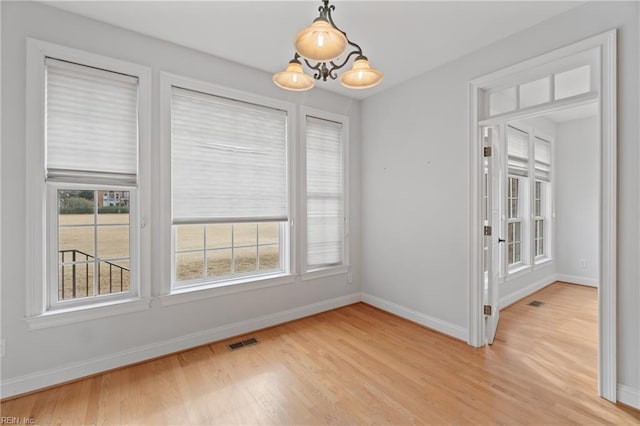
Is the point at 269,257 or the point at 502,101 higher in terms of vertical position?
the point at 502,101

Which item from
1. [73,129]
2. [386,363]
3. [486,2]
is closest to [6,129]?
[73,129]

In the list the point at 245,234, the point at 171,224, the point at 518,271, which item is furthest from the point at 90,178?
the point at 518,271

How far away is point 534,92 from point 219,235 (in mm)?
3407

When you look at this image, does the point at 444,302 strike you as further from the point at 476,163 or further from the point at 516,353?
the point at 476,163

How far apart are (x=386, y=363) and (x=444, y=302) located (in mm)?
1061

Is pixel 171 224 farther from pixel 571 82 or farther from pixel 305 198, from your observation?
pixel 571 82

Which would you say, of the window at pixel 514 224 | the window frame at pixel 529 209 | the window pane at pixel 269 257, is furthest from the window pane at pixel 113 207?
the window at pixel 514 224

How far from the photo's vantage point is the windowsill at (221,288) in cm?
278

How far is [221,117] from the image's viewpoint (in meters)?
3.07

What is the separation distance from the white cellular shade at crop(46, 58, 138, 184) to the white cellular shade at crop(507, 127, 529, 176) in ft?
15.9

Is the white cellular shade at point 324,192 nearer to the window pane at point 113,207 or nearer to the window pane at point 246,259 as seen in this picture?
the window pane at point 246,259

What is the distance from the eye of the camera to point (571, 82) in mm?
2441

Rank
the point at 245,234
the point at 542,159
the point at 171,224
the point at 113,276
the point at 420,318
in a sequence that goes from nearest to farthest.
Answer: the point at 113,276 → the point at 171,224 → the point at 245,234 → the point at 420,318 → the point at 542,159

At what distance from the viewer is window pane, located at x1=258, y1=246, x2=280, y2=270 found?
349 centimetres
